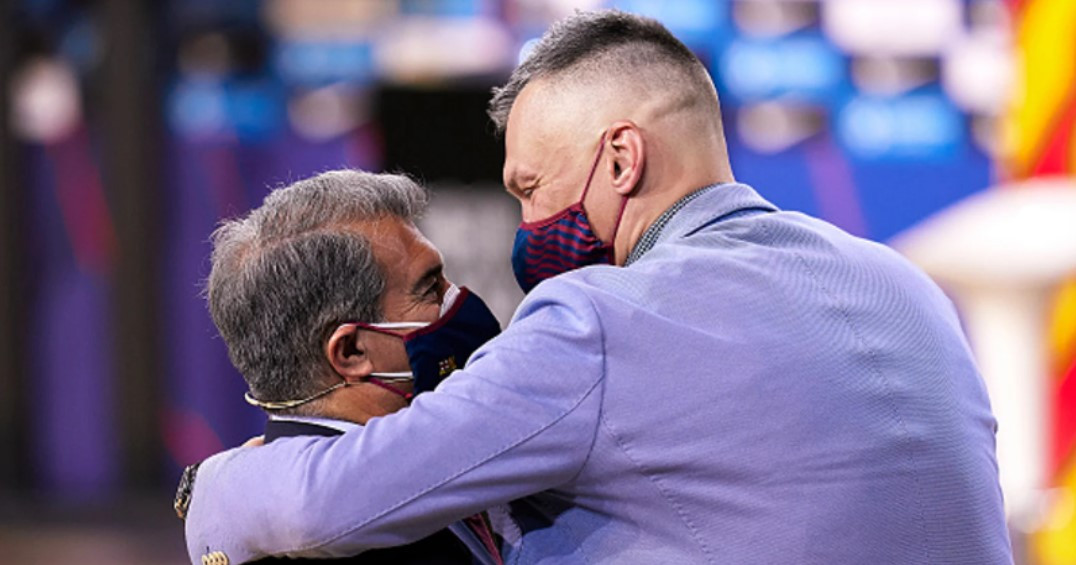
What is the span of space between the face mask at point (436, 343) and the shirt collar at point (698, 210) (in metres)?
0.20

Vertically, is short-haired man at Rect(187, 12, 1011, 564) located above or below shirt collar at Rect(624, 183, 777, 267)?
below

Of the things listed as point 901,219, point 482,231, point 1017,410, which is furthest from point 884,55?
point 482,231

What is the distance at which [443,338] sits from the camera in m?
1.69

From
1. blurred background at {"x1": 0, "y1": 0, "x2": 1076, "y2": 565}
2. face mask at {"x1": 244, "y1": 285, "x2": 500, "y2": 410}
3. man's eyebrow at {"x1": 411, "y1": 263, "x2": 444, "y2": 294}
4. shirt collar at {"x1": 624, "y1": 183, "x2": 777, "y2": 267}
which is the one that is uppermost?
shirt collar at {"x1": 624, "y1": 183, "x2": 777, "y2": 267}

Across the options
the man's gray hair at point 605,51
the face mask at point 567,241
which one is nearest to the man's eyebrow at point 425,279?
the face mask at point 567,241

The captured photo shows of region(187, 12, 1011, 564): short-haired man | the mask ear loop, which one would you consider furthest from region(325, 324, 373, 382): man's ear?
the mask ear loop

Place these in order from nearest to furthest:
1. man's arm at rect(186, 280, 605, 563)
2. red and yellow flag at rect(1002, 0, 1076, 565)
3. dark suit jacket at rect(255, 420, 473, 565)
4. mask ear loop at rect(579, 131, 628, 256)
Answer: man's arm at rect(186, 280, 605, 563) < dark suit jacket at rect(255, 420, 473, 565) < mask ear loop at rect(579, 131, 628, 256) < red and yellow flag at rect(1002, 0, 1076, 565)

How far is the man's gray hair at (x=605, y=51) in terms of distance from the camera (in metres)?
1.74

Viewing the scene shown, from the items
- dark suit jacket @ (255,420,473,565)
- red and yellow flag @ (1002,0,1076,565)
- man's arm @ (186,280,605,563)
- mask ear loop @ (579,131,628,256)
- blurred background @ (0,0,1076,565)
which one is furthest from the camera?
blurred background @ (0,0,1076,565)

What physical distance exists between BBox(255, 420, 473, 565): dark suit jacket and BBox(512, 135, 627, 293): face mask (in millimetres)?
337

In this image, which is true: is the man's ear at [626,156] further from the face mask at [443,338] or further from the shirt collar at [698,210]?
the face mask at [443,338]

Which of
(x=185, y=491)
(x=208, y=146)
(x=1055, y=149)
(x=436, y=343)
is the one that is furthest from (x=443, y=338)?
(x=208, y=146)

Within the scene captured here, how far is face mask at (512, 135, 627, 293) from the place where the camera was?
173cm

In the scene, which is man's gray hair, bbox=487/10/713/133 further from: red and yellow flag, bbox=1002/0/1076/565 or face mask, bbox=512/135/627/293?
red and yellow flag, bbox=1002/0/1076/565
